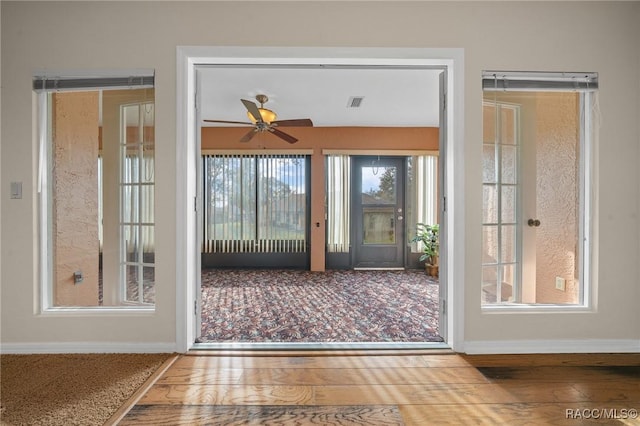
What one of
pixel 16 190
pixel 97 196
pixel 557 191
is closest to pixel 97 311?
pixel 97 196

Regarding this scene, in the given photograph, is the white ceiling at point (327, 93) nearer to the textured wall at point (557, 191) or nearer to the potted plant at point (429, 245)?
the textured wall at point (557, 191)

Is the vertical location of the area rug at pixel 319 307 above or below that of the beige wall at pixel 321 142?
below

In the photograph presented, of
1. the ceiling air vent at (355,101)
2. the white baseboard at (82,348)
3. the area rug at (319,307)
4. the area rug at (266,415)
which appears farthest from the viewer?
the ceiling air vent at (355,101)

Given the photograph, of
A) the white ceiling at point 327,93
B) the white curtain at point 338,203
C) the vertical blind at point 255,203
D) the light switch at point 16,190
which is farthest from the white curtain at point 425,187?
the light switch at point 16,190

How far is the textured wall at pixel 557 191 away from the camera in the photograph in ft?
7.60

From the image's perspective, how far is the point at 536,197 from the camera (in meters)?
Result: 2.35

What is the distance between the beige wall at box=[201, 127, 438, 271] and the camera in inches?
219

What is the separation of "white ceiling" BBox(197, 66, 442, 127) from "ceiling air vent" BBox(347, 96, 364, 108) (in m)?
0.05

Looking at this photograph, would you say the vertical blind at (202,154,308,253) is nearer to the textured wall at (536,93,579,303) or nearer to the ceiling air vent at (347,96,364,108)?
the ceiling air vent at (347,96,364,108)

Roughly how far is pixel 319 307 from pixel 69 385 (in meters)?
2.12

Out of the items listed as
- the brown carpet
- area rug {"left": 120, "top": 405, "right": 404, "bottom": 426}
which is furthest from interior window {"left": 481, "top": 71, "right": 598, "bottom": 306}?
the brown carpet

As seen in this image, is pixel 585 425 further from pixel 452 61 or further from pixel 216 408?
pixel 452 61

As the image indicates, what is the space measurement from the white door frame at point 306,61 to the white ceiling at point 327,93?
0.68 metres

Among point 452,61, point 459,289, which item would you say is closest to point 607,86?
point 452,61
